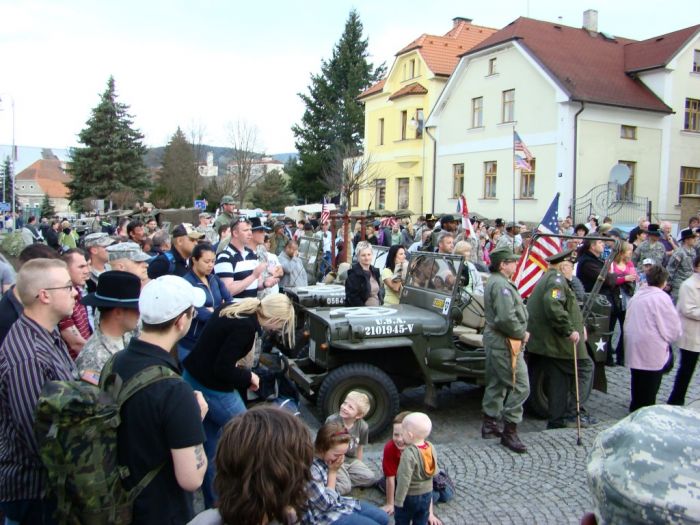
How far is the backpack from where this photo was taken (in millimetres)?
2262

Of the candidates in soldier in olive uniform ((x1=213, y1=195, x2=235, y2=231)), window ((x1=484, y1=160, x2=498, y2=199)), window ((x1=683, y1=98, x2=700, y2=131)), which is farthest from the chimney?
soldier in olive uniform ((x1=213, y1=195, x2=235, y2=231))

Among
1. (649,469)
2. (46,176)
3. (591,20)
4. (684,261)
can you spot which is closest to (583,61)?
(591,20)

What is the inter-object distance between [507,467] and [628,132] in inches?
909

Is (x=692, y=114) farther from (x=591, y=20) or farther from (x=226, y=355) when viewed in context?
(x=226, y=355)

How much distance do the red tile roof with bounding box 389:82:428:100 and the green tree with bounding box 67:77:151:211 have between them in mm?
21776

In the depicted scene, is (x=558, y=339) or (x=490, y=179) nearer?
(x=558, y=339)

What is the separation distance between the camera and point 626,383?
25.7 ft

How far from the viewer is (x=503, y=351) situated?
18.2 feet

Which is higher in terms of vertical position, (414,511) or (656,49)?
(656,49)

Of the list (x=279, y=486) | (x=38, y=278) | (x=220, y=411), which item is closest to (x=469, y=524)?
(x=220, y=411)

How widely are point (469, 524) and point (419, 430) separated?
83 centimetres

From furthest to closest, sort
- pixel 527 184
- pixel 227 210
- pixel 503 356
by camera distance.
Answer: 1. pixel 527 184
2. pixel 227 210
3. pixel 503 356

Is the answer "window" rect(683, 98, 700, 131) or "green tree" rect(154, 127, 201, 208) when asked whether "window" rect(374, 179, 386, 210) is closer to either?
"window" rect(683, 98, 700, 131)

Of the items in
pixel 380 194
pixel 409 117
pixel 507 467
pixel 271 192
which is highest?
pixel 409 117
